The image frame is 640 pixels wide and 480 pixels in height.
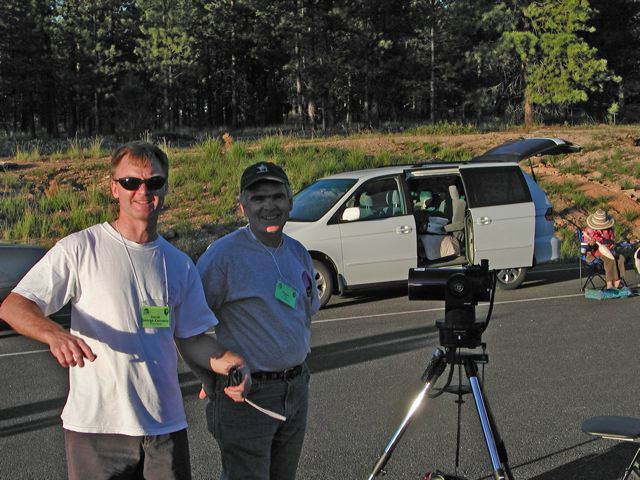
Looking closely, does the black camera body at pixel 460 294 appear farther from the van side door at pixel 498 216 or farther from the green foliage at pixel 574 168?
the green foliage at pixel 574 168

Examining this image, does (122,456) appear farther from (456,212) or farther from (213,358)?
(456,212)

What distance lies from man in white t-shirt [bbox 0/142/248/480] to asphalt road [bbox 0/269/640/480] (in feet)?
7.07

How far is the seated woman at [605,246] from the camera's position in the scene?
1166 centimetres

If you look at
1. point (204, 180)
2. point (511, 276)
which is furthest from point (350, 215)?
point (204, 180)

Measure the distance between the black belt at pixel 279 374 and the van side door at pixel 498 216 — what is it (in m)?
8.54

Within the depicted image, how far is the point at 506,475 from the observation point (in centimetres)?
384

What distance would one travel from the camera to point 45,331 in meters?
2.74

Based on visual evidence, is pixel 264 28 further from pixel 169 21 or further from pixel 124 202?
pixel 124 202

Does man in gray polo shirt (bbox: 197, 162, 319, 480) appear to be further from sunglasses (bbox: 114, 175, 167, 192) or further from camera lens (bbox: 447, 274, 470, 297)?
camera lens (bbox: 447, 274, 470, 297)

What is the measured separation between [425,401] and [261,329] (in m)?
3.72

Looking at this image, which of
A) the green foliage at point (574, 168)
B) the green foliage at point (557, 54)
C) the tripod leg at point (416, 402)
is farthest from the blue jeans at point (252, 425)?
the green foliage at point (557, 54)

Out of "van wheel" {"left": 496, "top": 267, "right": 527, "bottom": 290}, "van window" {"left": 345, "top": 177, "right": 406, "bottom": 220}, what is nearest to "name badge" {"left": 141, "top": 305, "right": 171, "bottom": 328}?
"van window" {"left": 345, "top": 177, "right": 406, "bottom": 220}

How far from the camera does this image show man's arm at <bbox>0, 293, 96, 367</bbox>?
2672 mm

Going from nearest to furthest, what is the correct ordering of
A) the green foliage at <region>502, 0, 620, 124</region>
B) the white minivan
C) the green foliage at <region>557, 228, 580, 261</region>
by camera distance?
the white minivan
the green foliage at <region>557, 228, 580, 261</region>
the green foliage at <region>502, 0, 620, 124</region>
